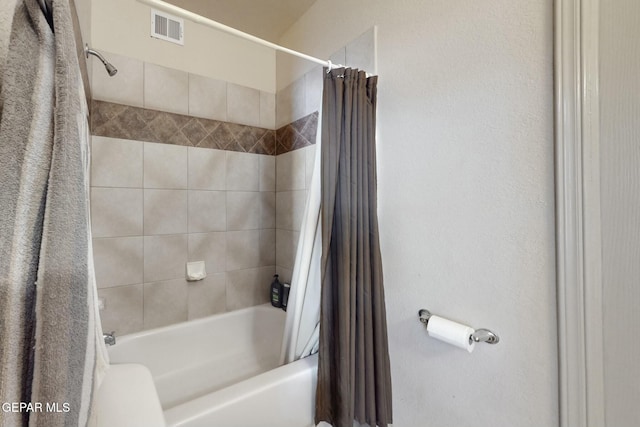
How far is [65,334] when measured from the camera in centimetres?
42

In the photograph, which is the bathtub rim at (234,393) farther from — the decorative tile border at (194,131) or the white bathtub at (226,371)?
the decorative tile border at (194,131)

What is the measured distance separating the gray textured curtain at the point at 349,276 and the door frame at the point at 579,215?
0.55 meters

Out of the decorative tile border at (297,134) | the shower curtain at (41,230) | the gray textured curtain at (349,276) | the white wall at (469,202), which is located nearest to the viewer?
the shower curtain at (41,230)

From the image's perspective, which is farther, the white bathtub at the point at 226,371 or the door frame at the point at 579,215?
the white bathtub at the point at 226,371

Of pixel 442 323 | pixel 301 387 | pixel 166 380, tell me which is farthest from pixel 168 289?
pixel 442 323

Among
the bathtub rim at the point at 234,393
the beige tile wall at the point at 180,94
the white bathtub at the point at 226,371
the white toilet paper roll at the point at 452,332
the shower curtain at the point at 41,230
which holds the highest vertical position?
the beige tile wall at the point at 180,94

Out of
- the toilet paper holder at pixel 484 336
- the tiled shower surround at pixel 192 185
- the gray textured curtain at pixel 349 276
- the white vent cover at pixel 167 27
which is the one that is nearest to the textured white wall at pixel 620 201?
the toilet paper holder at pixel 484 336

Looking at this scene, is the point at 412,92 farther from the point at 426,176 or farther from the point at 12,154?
the point at 12,154

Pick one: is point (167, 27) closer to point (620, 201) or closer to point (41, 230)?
point (41, 230)

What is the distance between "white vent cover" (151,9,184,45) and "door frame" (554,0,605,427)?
1869 mm

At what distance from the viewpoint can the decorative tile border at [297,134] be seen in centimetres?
166

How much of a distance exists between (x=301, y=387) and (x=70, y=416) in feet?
2.65

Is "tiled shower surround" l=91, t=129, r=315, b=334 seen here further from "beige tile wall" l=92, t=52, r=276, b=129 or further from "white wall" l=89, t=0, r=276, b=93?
"white wall" l=89, t=0, r=276, b=93

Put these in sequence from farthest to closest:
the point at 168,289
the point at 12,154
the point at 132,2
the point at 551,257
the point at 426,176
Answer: the point at 168,289, the point at 132,2, the point at 426,176, the point at 551,257, the point at 12,154
